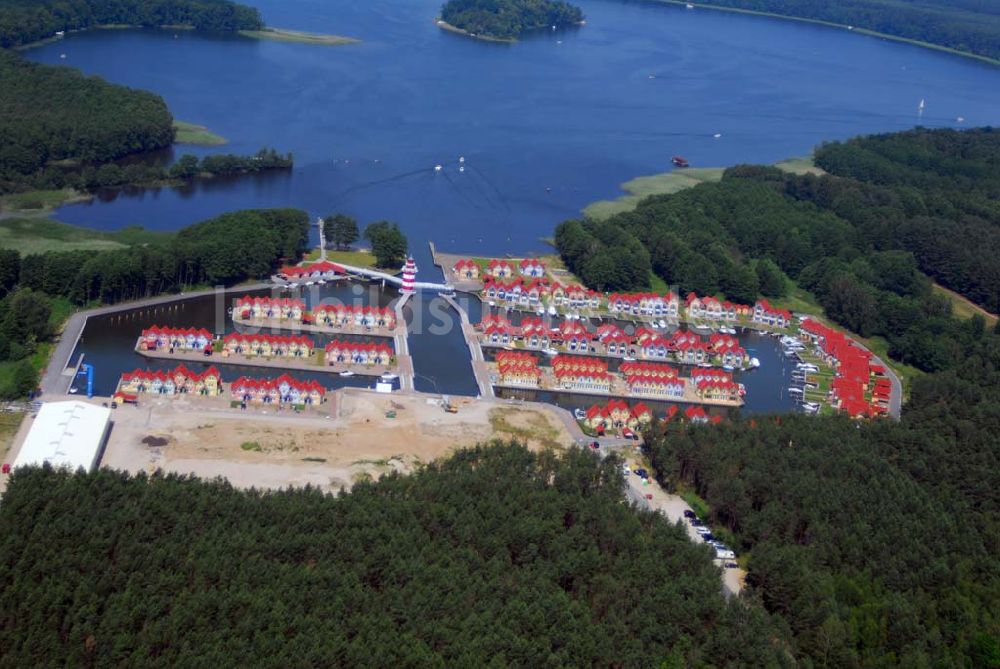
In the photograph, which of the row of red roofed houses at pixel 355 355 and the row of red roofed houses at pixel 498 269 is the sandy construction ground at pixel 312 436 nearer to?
the row of red roofed houses at pixel 355 355

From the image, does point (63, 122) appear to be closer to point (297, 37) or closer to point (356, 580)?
point (297, 37)

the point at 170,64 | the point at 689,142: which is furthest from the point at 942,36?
the point at 170,64

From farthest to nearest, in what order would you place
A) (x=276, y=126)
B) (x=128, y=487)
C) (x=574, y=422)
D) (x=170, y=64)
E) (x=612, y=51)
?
1. (x=612, y=51)
2. (x=170, y=64)
3. (x=276, y=126)
4. (x=574, y=422)
5. (x=128, y=487)

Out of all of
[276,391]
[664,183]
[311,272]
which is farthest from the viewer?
[664,183]

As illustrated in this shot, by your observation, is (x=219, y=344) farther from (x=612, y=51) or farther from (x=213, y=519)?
(x=612, y=51)

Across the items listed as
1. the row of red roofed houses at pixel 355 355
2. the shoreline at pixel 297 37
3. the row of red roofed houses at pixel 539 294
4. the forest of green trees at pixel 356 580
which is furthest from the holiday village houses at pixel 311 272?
the shoreline at pixel 297 37

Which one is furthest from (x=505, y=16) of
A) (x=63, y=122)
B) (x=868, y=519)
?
(x=868, y=519)

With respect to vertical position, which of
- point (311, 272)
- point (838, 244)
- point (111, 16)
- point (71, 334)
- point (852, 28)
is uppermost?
point (852, 28)
